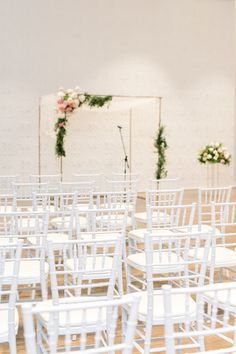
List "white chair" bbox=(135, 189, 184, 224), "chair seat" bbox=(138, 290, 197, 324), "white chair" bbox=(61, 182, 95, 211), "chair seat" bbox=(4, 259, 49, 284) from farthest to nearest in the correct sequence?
1. "white chair" bbox=(135, 189, 184, 224)
2. "white chair" bbox=(61, 182, 95, 211)
3. "chair seat" bbox=(4, 259, 49, 284)
4. "chair seat" bbox=(138, 290, 197, 324)

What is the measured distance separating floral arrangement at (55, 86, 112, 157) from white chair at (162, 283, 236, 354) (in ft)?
21.5

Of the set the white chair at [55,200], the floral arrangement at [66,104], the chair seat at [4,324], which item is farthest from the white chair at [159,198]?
the floral arrangement at [66,104]

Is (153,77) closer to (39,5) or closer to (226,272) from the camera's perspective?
(39,5)

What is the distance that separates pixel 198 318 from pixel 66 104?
856 centimetres

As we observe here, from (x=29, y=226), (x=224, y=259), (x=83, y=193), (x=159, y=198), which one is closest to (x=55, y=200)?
(x=83, y=193)

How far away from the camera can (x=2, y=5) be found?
39.7 feet

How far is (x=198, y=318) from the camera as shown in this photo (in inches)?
84.3

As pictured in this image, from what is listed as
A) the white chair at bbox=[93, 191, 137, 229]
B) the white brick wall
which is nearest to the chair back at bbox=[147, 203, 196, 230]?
the white chair at bbox=[93, 191, 137, 229]

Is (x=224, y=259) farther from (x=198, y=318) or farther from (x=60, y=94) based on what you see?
(x=60, y=94)

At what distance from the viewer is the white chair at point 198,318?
74.2 inches

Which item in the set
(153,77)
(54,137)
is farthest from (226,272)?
(153,77)

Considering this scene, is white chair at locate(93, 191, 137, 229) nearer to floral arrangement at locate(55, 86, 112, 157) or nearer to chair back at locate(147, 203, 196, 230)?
chair back at locate(147, 203, 196, 230)

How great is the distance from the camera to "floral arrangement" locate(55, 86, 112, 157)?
10.4 meters

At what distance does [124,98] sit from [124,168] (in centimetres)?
153
